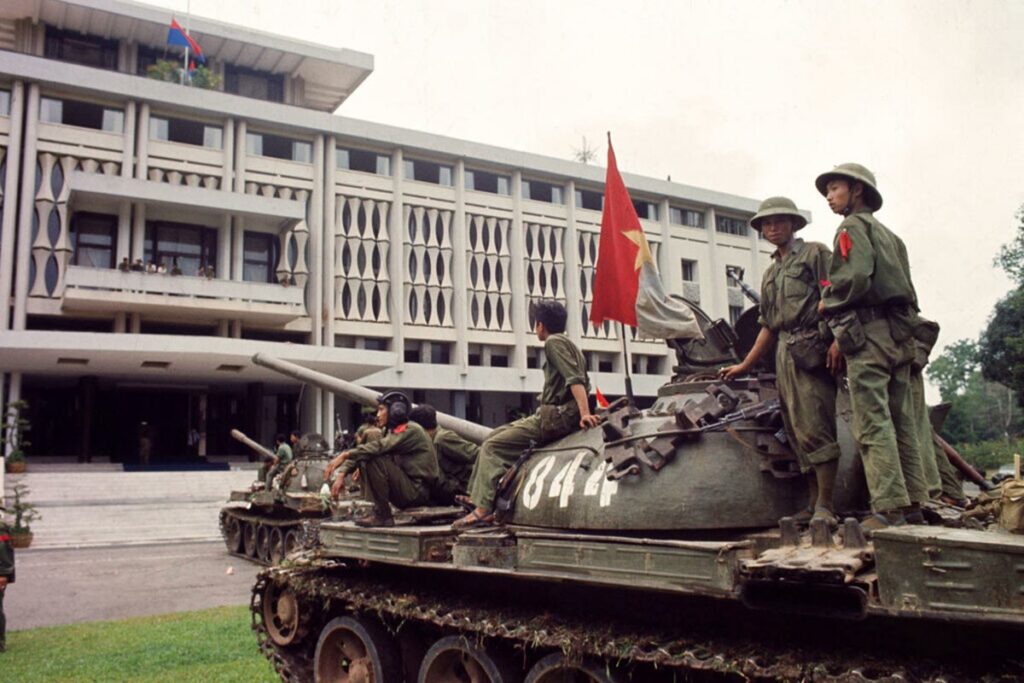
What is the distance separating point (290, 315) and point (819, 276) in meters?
34.0

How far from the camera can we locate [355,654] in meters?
7.68

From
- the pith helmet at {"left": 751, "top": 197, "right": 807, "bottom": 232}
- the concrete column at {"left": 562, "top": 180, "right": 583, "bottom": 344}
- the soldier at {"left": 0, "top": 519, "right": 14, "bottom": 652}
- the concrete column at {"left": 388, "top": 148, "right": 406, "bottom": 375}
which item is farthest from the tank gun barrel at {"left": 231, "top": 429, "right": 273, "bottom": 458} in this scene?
the concrete column at {"left": 562, "top": 180, "right": 583, "bottom": 344}

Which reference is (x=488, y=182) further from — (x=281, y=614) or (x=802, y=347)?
(x=802, y=347)

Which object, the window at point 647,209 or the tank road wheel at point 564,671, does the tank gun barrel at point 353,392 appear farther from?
the window at point 647,209

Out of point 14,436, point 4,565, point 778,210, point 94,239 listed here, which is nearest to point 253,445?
point 4,565

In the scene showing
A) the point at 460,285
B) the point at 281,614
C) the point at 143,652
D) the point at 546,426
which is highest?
the point at 460,285

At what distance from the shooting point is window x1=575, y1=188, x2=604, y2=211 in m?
49.6

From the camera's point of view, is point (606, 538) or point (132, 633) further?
point (132, 633)

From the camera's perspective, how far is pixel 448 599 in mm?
6613

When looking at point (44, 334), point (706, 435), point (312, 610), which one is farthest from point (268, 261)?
point (706, 435)

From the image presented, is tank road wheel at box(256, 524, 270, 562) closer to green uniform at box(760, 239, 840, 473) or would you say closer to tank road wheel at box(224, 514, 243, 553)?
tank road wheel at box(224, 514, 243, 553)

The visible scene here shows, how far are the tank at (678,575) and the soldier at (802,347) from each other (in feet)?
Result: 0.69

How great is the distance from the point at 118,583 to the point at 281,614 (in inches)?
340

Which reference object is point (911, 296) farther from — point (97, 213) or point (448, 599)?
point (97, 213)
